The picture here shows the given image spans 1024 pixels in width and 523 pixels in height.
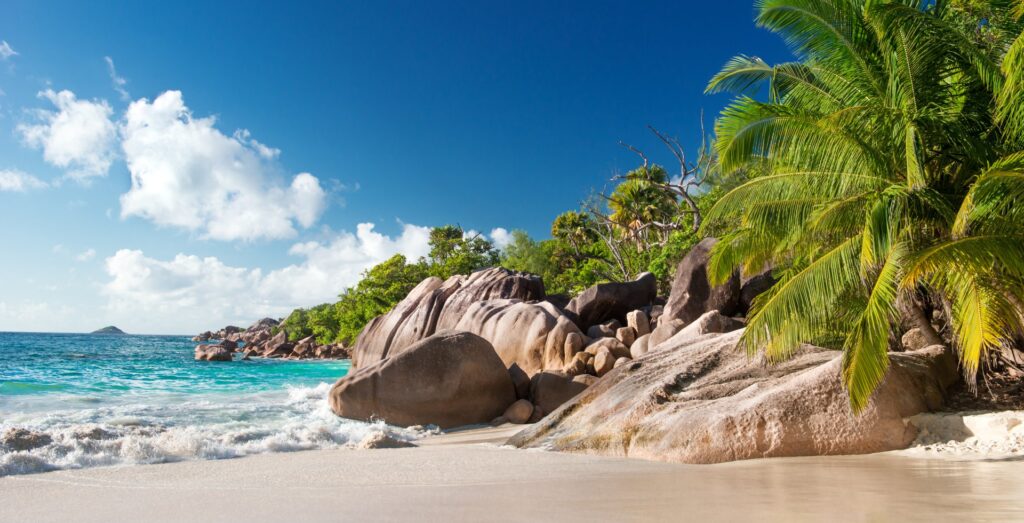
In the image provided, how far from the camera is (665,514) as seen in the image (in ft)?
13.0

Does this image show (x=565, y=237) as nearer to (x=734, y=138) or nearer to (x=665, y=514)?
(x=734, y=138)

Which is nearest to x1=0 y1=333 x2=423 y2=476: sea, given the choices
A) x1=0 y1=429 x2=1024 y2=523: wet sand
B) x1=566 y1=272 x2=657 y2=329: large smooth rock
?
x1=0 y1=429 x2=1024 y2=523: wet sand

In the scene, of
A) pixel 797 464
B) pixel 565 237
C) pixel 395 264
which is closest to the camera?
pixel 797 464

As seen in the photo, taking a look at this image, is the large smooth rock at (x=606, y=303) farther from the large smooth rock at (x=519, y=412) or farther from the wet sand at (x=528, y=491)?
the wet sand at (x=528, y=491)

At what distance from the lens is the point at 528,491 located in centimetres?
481

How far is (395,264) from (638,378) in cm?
3776

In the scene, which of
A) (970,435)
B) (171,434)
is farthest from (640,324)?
(171,434)

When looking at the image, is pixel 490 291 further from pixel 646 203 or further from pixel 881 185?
pixel 646 203

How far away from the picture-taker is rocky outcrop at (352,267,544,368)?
2266cm

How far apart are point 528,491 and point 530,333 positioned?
1212 cm

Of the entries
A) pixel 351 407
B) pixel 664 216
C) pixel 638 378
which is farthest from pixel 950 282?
pixel 664 216

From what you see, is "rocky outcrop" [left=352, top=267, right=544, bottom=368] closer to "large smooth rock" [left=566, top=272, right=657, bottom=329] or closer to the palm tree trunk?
"large smooth rock" [left=566, top=272, right=657, bottom=329]

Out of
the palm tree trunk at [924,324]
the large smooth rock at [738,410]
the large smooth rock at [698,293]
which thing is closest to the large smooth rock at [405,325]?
the large smooth rock at [698,293]

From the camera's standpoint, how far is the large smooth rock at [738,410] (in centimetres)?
625
